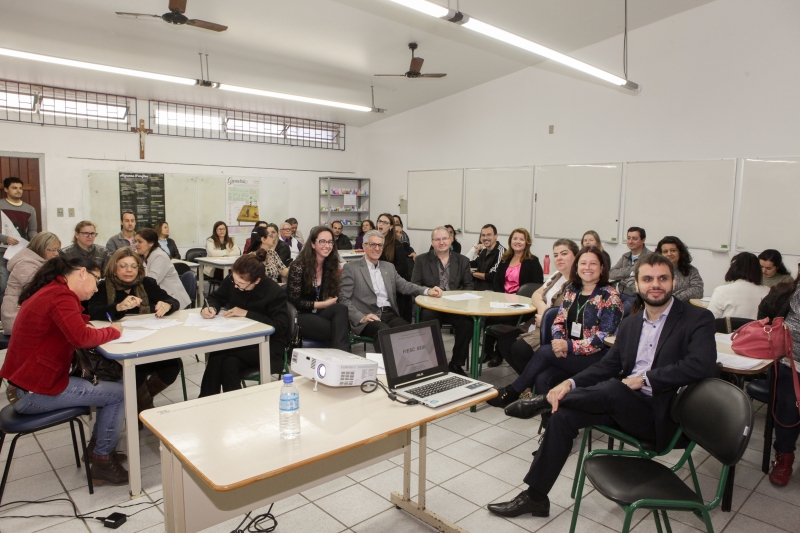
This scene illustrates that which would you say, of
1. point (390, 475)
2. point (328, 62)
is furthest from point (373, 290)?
point (328, 62)

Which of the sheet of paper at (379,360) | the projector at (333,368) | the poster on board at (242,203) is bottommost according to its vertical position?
the sheet of paper at (379,360)

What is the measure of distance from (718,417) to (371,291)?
280cm

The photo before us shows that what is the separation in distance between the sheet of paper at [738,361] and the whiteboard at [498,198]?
5059mm

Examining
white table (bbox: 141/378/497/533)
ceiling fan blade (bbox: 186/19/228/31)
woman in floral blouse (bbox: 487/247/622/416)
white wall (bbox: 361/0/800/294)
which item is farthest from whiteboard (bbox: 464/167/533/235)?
white table (bbox: 141/378/497/533)

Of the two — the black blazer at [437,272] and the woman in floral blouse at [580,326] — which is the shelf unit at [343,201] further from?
the woman in floral blouse at [580,326]

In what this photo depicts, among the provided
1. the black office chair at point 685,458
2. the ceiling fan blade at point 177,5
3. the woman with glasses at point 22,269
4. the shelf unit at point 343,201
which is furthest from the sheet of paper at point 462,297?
the shelf unit at point 343,201

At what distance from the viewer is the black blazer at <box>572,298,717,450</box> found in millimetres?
2246

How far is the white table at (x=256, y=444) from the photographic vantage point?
157cm

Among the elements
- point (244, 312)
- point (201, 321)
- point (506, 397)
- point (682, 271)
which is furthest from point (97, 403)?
point (682, 271)

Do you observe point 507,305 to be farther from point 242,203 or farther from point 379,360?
point 242,203

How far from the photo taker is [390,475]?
2932 mm

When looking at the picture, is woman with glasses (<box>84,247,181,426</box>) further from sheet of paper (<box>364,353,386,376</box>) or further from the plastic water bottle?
the plastic water bottle

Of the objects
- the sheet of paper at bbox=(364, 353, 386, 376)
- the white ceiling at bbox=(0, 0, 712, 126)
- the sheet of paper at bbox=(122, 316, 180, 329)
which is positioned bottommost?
the sheet of paper at bbox=(122, 316, 180, 329)

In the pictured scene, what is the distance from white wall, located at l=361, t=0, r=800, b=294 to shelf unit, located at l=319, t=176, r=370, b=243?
252 centimetres
